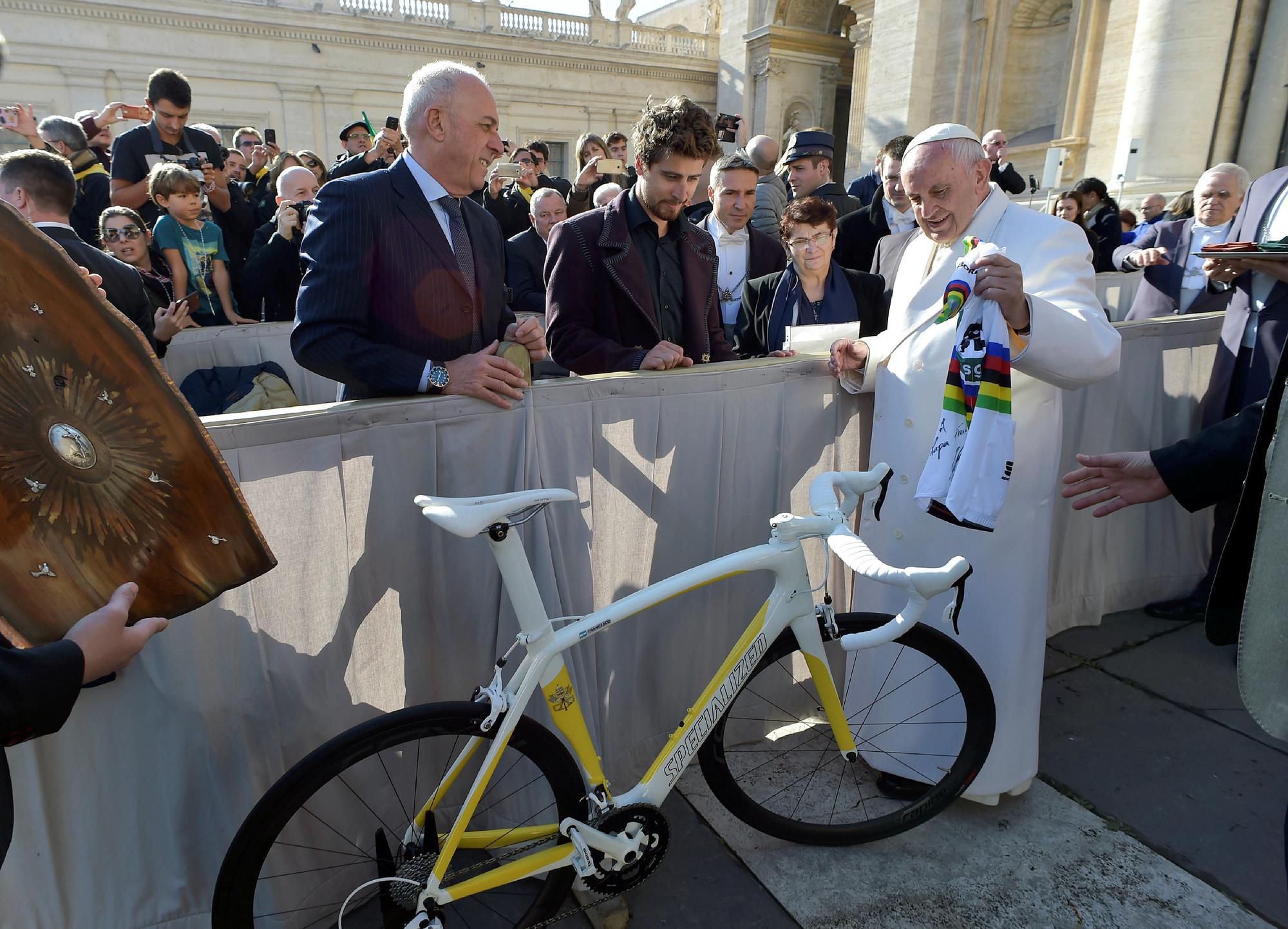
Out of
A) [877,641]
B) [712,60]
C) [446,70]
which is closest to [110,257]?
[446,70]

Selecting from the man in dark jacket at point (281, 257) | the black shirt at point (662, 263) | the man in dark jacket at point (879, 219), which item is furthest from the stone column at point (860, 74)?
the black shirt at point (662, 263)

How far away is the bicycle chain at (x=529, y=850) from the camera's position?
1879 mm

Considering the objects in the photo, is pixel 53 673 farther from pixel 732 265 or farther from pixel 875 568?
pixel 732 265

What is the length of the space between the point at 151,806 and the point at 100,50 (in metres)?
26.2

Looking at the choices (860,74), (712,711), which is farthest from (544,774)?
(860,74)

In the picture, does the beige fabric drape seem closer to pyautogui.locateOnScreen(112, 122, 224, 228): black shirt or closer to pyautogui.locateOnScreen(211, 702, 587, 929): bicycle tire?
pyautogui.locateOnScreen(211, 702, 587, 929): bicycle tire

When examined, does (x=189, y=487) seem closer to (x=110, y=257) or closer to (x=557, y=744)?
(x=557, y=744)

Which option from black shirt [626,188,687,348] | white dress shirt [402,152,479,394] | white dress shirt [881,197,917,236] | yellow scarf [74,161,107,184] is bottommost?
black shirt [626,188,687,348]

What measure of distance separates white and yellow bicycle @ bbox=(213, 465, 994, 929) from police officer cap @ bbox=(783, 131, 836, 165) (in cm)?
440

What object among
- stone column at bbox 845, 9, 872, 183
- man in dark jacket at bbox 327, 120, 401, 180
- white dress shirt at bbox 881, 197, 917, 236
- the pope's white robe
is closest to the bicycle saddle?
the pope's white robe

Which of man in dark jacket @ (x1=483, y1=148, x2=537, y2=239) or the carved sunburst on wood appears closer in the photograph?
the carved sunburst on wood

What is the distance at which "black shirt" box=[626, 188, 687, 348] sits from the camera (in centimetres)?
289

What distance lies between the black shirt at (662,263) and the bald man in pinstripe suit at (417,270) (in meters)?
0.76

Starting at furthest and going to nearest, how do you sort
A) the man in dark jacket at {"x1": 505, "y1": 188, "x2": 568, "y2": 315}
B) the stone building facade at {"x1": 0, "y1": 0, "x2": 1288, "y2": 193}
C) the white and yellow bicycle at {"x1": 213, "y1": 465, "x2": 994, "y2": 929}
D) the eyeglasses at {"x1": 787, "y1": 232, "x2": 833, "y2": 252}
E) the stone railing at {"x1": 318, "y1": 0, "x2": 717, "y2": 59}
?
the stone railing at {"x1": 318, "y1": 0, "x2": 717, "y2": 59} < the stone building facade at {"x1": 0, "y1": 0, "x2": 1288, "y2": 193} < the man in dark jacket at {"x1": 505, "y1": 188, "x2": 568, "y2": 315} < the eyeglasses at {"x1": 787, "y1": 232, "x2": 833, "y2": 252} < the white and yellow bicycle at {"x1": 213, "y1": 465, "x2": 994, "y2": 929}
